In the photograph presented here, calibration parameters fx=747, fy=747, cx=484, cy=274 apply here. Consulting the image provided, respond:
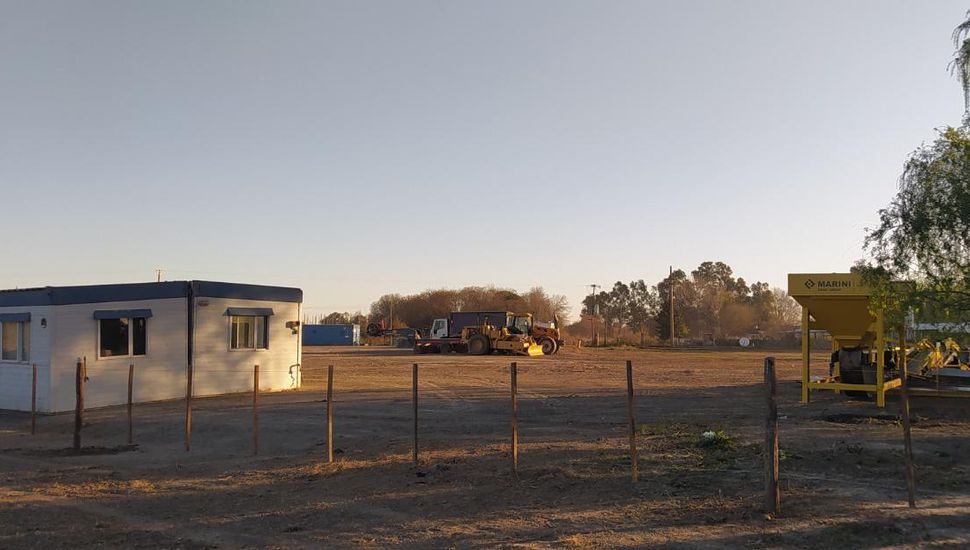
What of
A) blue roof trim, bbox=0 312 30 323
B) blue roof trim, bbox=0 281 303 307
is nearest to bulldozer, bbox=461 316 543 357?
blue roof trim, bbox=0 281 303 307

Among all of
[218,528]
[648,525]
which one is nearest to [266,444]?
[218,528]

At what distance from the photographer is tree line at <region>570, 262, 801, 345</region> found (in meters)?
116

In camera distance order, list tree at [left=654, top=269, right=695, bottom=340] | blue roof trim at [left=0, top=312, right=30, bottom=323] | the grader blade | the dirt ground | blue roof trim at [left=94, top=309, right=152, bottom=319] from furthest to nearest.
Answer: tree at [left=654, top=269, right=695, bottom=340]
the grader blade
blue roof trim at [left=94, top=309, right=152, bottom=319]
blue roof trim at [left=0, top=312, right=30, bottom=323]
the dirt ground

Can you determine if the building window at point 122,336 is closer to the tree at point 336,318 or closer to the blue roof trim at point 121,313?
the blue roof trim at point 121,313

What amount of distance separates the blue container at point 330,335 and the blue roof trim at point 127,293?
6221 cm

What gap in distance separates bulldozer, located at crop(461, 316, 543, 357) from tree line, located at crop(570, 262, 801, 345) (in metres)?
56.2

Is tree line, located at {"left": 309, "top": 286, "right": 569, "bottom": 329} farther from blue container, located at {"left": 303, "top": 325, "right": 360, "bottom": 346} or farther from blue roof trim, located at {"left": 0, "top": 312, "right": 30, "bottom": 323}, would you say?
blue roof trim, located at {"left": 0, "top": 312, "right": 30, "bottom": 323}

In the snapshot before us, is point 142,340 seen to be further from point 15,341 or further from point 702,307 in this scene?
point 702,307

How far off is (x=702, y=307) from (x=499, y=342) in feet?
241

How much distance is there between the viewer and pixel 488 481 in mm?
9898

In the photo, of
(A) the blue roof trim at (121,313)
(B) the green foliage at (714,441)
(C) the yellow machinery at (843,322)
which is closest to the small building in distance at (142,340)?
(A) the blue roof trim at (121,313)

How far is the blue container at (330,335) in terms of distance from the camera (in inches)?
3423

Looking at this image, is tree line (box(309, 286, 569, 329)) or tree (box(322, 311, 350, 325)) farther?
tree (box(322, 311, 350, 325))

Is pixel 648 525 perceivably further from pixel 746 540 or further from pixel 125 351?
pixel 125 351
